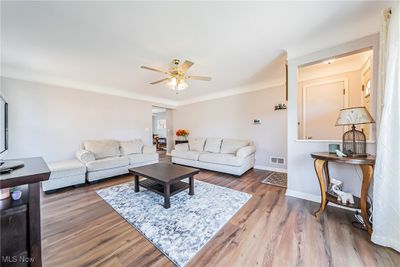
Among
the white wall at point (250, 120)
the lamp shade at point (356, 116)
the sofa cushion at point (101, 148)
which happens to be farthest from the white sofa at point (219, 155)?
the lamp shade at point (356, 116)

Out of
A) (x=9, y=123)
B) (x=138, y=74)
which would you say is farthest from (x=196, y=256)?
(x=9, y=123)

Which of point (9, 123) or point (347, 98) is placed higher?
point (347, 98)

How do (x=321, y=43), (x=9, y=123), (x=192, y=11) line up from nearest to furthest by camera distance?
1. (x=192, y=11)
2. (x=321, y=43)
3. (x=9, y=123)

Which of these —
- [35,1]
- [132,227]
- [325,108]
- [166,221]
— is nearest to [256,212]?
[166,221]

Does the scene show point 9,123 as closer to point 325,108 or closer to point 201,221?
point 201,221

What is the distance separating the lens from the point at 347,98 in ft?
10.5

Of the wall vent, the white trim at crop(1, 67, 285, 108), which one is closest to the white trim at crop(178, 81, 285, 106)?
the white trim at crop(1, 67, 285, 108)

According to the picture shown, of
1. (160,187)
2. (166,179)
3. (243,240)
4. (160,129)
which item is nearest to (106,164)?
(160,187)

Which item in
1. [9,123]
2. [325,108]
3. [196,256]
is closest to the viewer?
[196,256]

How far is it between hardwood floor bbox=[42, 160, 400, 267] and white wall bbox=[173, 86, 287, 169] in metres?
2.02

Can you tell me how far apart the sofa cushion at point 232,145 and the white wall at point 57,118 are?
123 inches

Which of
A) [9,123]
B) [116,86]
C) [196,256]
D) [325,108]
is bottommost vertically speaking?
[196,256]

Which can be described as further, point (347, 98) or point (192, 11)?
point (347, 98)

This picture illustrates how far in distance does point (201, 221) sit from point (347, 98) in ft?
12.5
